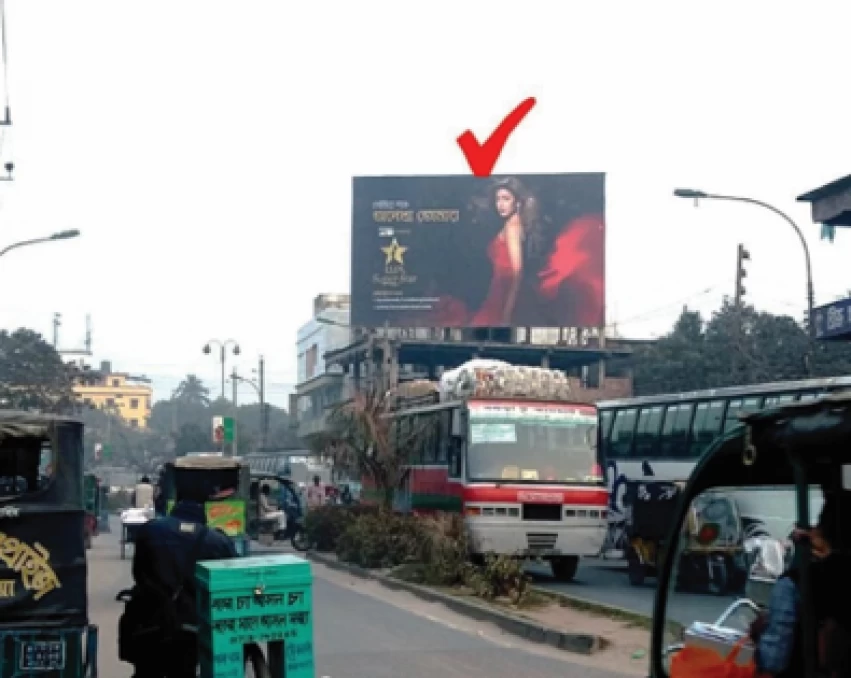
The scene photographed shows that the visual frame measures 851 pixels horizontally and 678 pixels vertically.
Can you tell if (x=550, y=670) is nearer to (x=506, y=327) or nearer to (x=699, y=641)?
(x=699, y=641)

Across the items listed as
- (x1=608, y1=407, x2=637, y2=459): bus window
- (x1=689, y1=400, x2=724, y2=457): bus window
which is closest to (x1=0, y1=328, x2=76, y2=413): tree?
(x1=608, y1=407, x2=637, y2=459): bus window

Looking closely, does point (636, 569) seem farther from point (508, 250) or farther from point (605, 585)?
point (508, 250)

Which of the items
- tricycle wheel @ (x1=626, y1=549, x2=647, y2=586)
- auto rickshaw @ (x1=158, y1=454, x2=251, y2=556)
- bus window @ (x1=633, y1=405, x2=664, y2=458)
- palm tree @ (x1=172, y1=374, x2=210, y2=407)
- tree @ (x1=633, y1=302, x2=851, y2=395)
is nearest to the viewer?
auto rickshaw @ (x1=158, y1=454, x2=251, y2=556)

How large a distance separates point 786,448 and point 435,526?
16952mm

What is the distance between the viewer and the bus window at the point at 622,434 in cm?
2836

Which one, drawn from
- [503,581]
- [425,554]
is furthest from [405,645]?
[425,554]

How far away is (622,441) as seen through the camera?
94.6 feet

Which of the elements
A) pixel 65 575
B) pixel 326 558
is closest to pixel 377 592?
pixel 326 558

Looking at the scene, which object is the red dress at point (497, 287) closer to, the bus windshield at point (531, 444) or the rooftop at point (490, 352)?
the rooftop at point (490, 352)

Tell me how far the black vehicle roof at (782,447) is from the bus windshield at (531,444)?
17.2 meters

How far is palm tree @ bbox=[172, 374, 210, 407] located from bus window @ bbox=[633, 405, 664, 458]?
11630 centimetres

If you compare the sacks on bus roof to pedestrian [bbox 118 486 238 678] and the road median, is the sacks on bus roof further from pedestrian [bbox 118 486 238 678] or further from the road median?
pedestrian [bbox 118 486 238 678]

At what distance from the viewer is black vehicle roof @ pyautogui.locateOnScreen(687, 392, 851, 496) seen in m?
3.96

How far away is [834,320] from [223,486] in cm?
1304
